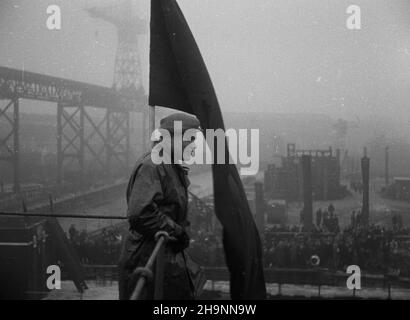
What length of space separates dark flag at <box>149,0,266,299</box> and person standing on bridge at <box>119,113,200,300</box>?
19 cm

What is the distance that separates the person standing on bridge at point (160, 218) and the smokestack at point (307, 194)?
5762 millimetres

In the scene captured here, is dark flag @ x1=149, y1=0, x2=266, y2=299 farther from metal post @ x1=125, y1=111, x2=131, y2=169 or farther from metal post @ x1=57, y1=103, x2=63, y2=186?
metal post @ x1=57, y1=103, x2=63, y2=186

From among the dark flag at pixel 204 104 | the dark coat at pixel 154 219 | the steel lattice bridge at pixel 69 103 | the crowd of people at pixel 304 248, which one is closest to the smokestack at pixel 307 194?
the crowd of people at pixel 304 248

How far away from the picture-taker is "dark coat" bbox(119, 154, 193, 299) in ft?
4.25

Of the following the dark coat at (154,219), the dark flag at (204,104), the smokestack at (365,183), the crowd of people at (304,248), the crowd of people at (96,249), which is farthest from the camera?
the smokestack at (365,183)

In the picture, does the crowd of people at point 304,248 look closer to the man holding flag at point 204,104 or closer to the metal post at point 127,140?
the metal post at point 127,140

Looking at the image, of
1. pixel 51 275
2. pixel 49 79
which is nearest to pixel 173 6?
pixel 51 275

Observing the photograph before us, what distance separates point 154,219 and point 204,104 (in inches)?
22.4

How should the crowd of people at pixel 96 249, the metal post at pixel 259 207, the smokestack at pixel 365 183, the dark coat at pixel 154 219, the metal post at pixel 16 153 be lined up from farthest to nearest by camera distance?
the smokestack at pixel 365 183
the metal post at pixel 259 207
the metal post at pixel 16 153
the crowd of people at pixel 96 249
the dark coat at pixel 154 219

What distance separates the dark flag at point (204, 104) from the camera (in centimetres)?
159

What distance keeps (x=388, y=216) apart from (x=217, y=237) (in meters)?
3.34

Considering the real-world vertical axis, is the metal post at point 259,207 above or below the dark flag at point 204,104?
below

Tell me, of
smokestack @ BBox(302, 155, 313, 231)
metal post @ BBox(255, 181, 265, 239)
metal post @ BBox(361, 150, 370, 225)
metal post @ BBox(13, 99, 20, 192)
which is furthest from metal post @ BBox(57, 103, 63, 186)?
metal post @ BBox(361, 150, 370, 225)

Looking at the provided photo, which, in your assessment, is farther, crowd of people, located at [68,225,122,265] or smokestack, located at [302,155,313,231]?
smokestack, located at [302,155,313,231]
